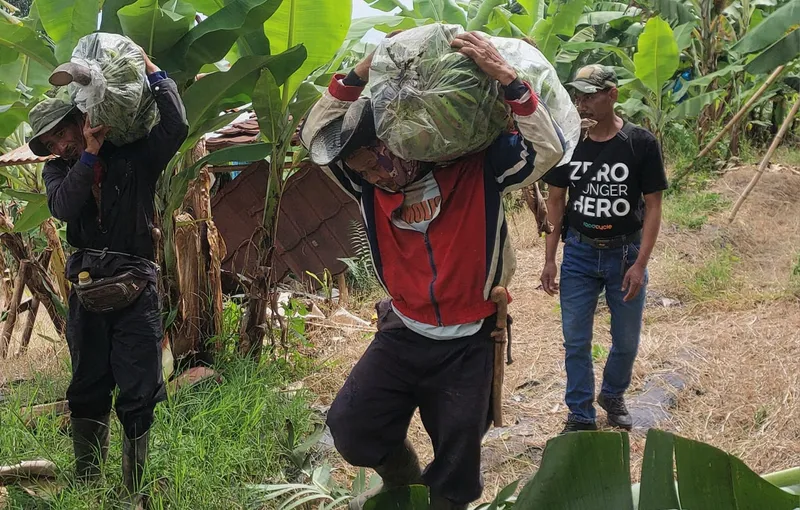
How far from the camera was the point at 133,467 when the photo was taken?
8.92 feet

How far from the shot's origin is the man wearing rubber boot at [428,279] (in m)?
2.16

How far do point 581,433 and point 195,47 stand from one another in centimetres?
241

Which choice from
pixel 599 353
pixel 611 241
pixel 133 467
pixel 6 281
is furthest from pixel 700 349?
pixel 6 281

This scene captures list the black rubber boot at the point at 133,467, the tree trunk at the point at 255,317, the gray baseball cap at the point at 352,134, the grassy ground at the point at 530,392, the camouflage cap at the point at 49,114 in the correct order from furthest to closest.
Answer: the tree trunk at the point at 255,317 < the grassy ground at the point at 530,392 < the black rubber boot at the point at 133,467 < the camouflage cap at the point at 49,114 < the gray baseball cap at the point at 352,134

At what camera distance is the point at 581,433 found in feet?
4.45

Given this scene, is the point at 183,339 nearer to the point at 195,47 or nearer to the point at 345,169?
the point at 195,47

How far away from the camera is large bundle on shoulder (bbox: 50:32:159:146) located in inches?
92.2

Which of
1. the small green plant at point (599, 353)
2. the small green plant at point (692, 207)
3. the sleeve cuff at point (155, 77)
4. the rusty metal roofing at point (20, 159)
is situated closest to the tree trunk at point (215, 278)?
the rusty metal roofing at point (20, 159)

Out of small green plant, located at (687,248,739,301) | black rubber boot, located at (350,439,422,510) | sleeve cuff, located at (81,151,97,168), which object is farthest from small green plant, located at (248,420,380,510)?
small green plant, located at (687,248,739,301)

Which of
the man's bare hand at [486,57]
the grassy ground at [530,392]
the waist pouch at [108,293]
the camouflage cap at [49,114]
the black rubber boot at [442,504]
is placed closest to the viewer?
the man's bare hand at [486,57]

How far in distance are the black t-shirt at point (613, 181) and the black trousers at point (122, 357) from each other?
1.88 m

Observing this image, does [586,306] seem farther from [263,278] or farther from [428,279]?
[263,278]

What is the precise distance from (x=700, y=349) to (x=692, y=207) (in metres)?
3.59

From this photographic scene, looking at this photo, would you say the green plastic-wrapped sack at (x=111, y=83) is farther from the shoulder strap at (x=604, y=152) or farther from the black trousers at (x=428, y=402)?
the shoulder strap at (x=604, y=152)
